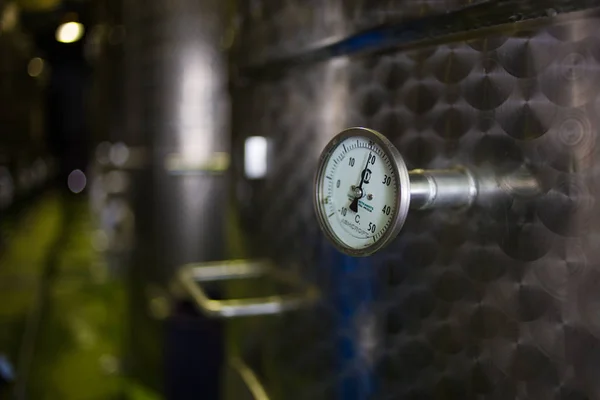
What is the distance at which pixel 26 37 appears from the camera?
11.5 feet

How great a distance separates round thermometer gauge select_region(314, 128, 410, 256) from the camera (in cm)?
73

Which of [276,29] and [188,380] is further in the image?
[188,380]

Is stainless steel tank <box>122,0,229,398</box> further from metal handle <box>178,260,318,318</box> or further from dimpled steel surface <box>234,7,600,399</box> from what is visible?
dimpled steel surface <box>234,7,600,399</box>

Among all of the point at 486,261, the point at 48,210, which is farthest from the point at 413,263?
the point at 48,210

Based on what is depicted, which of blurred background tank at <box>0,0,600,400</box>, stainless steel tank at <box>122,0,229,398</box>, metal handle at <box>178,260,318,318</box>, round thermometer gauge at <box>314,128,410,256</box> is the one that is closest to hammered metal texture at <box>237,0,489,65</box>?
blurred background tank at <box>0,0,600,400</box>

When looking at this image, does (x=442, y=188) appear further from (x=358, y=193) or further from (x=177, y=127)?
(x=177, y=127)

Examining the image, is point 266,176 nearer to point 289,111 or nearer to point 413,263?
point 289,111

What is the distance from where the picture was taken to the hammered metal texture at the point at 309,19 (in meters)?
0.87

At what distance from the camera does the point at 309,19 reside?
112 cm

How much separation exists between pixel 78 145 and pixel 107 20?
4527 millimetres

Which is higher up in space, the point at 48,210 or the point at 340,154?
the point at 340,154

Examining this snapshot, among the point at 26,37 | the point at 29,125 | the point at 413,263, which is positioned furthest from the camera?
the point at 29,125

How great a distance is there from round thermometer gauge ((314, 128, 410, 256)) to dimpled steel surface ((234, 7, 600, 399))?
0.12m

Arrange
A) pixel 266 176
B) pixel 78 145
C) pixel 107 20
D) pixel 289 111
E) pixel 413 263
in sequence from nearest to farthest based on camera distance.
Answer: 1. pixel 413 263
2. pixel 289 111
3. pixel 266 176
4. pixel 107 20
5. pixel 78 145
